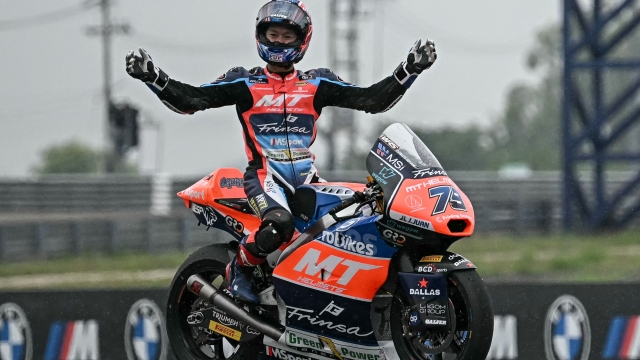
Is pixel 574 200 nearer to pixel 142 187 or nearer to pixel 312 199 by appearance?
pixel 142 187

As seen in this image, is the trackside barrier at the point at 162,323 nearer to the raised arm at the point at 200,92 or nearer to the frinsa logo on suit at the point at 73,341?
the frinsa logo on suit at the point at 73,341

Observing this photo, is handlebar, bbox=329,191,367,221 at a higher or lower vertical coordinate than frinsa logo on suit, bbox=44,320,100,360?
higher

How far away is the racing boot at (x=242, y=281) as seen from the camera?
6.54 meters

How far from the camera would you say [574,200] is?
18.5m

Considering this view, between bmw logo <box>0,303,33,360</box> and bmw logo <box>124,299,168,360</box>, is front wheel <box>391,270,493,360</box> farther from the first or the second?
bmw logo <box>0,303,33,360</box>

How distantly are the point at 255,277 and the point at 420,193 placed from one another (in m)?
1.37

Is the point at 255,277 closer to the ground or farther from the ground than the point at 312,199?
closer to the ground

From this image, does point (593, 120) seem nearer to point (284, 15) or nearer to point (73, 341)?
point (73, 341)

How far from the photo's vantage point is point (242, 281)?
21.6 ft

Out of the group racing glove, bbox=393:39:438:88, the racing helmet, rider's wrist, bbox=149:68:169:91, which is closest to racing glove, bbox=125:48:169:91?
rider's wrist, bbox=149:68:169:91

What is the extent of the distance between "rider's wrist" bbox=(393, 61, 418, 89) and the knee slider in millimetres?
1047

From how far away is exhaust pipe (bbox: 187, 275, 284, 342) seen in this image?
645cm

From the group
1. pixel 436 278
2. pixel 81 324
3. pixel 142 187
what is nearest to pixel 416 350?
pixel 436 278

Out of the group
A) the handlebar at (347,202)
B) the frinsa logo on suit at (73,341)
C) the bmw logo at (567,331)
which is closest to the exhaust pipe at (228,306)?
the handlebar at (347,202)
